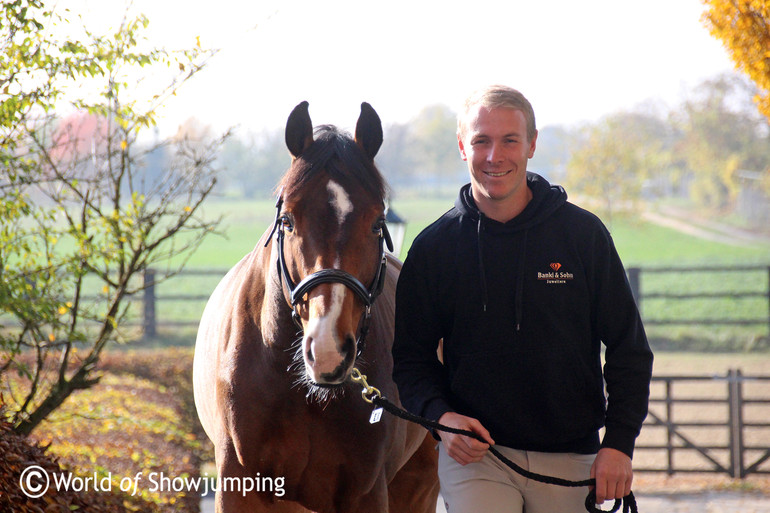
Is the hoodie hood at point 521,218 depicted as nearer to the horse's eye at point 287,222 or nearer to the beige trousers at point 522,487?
the beige trousers at point 522,487

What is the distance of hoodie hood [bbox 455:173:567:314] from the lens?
2.10m

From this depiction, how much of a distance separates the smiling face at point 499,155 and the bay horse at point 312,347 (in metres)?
0.38

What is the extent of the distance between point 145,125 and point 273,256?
6.55ft

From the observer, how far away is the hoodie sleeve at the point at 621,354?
2.02m

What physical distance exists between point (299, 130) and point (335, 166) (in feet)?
0.70

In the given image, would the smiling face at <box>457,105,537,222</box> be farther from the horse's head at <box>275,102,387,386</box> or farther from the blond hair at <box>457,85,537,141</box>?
the horse's head at <box>275,102,387,386</box>

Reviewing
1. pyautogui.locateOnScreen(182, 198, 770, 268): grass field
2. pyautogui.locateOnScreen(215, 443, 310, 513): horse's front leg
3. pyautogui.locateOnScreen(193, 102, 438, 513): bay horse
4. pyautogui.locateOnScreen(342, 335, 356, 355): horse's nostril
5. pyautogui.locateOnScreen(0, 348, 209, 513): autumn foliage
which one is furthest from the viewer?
pyautogui.locateOnScreen(182, 198, 770, 268): grass field

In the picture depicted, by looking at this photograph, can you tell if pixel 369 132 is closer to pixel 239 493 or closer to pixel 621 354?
pixel 621 354

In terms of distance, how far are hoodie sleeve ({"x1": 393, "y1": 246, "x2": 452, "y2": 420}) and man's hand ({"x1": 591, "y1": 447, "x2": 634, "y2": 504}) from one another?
1.55ft

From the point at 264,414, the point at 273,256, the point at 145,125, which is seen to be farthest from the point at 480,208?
the point at 145,125

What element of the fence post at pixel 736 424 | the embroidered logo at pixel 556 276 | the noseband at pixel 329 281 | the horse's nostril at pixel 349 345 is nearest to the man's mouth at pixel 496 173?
the embroidered logo at pixel 556 276

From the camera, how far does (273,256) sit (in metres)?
2.55

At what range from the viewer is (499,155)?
211cm

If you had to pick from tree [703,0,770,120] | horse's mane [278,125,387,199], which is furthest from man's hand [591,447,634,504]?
tree [703,0,770,120]
